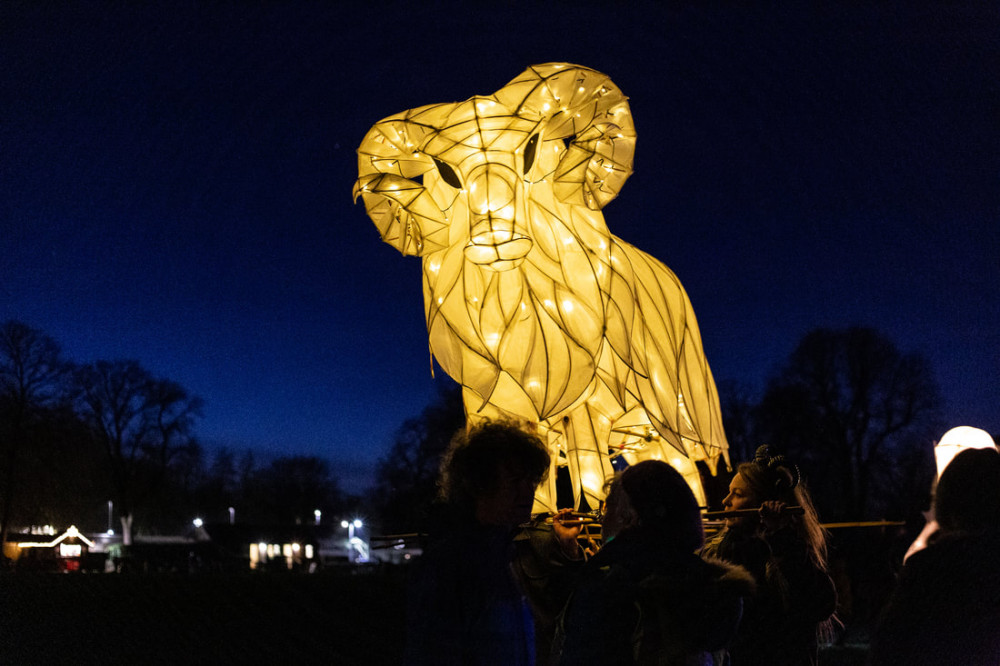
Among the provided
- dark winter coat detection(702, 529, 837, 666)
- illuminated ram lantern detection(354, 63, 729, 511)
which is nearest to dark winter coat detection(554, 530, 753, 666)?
dark winter coat detection(702, 529, 837, 666)

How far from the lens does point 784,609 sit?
2775mm

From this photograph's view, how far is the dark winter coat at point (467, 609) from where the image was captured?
5.84 ft

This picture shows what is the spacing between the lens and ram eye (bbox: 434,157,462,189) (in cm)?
316

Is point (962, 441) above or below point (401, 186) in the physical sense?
below

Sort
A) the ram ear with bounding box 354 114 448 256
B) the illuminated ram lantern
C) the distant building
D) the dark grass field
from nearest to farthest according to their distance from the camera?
the illuminated ram lantern < the ram ear with bounding box 354 114 448 256 < the dark grass field < the distant building

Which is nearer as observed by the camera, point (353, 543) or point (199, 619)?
point (199, 619)

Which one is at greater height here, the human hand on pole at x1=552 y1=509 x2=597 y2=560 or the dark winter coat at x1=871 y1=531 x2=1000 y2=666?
the human hand on pole at x1=552 y1=509 x2=597 y2=560

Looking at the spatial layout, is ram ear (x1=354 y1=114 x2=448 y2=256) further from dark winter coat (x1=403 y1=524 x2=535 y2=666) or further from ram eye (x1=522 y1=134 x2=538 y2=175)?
dark winter coat (x1=403 y1=524 x2=535 y2=666)

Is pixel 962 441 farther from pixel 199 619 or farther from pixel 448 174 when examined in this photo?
pixel 199 619

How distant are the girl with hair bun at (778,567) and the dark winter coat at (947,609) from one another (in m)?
0.99

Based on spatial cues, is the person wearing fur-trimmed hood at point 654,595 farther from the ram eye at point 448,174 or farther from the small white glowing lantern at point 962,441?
the ram eye at point 448,174

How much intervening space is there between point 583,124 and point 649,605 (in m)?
1.94

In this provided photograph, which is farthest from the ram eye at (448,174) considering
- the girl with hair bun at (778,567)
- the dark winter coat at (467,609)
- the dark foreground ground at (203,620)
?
the dark foreground ground at (203,620)

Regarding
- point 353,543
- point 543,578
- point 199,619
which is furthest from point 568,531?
point 353,543
